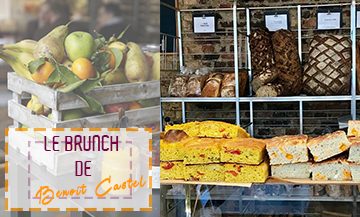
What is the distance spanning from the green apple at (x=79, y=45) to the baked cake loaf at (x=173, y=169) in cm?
67

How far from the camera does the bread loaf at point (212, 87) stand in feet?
7.59

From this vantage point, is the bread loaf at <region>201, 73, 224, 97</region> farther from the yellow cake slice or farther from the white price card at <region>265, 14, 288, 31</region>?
the yellow cake slice

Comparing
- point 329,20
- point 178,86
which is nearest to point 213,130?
point 178,86

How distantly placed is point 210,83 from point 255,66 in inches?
12.0

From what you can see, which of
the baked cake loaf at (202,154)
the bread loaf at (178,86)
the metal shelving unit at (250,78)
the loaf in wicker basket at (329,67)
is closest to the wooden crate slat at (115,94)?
the baked cake loaf at (202,154)

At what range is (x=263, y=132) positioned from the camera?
2787mm

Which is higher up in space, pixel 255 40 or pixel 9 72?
pixel 255 40

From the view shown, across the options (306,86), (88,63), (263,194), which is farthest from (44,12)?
(306,86)

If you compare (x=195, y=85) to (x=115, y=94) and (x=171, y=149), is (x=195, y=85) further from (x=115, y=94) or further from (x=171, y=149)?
(x=115, y=94)

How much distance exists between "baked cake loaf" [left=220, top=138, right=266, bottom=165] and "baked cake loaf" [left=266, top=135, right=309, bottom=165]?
35 millimetres

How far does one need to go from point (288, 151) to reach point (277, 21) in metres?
1.61

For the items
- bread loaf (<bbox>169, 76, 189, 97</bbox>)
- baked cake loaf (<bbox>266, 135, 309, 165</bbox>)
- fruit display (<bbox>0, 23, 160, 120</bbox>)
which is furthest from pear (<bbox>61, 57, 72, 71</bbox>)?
bread loaf (<bbox>169, 76, 189, 97</bbox>)

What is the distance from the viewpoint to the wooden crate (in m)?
0.72

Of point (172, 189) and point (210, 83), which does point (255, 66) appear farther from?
point (172, 189)
